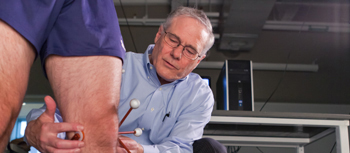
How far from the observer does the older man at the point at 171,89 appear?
51.3 inches

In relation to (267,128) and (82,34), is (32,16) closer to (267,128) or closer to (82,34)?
(82,34)

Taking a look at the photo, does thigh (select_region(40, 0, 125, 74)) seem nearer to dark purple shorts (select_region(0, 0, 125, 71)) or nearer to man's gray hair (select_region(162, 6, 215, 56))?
dark purple shorts (select_region(0, 0, 125, 71))

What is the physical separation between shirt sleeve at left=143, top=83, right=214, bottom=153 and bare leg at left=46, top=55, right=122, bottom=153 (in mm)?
570

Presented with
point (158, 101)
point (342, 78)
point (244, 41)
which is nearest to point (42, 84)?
point (244, 41)

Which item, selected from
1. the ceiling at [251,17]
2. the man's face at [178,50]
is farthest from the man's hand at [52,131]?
the ceiling at [251,17]

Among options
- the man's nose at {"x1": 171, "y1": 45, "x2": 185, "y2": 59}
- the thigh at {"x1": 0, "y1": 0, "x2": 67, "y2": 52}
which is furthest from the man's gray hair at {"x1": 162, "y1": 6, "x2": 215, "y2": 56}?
the thigh at {"x1": 0, "y1": 0, "x2": 67, "y2": 52}

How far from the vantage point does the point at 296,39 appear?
4254mm

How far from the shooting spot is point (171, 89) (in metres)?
1.38

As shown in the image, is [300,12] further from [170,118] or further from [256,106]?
[170,118]

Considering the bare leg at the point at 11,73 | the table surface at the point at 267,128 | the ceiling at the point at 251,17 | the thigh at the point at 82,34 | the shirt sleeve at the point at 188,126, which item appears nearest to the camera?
the bare leg at the point at 11,73

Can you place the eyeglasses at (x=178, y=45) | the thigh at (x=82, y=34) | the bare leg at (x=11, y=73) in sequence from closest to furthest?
the bare leg at (x=11, y=73), the thigh at (x=82, y=34), the eyeglasses at (x=178, y=45)

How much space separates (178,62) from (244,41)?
2.85 metres

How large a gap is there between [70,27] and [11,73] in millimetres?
152

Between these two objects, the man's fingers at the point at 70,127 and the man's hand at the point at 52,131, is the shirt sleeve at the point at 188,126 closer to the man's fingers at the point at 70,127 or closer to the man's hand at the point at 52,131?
the man's hand at the point at 52,131
